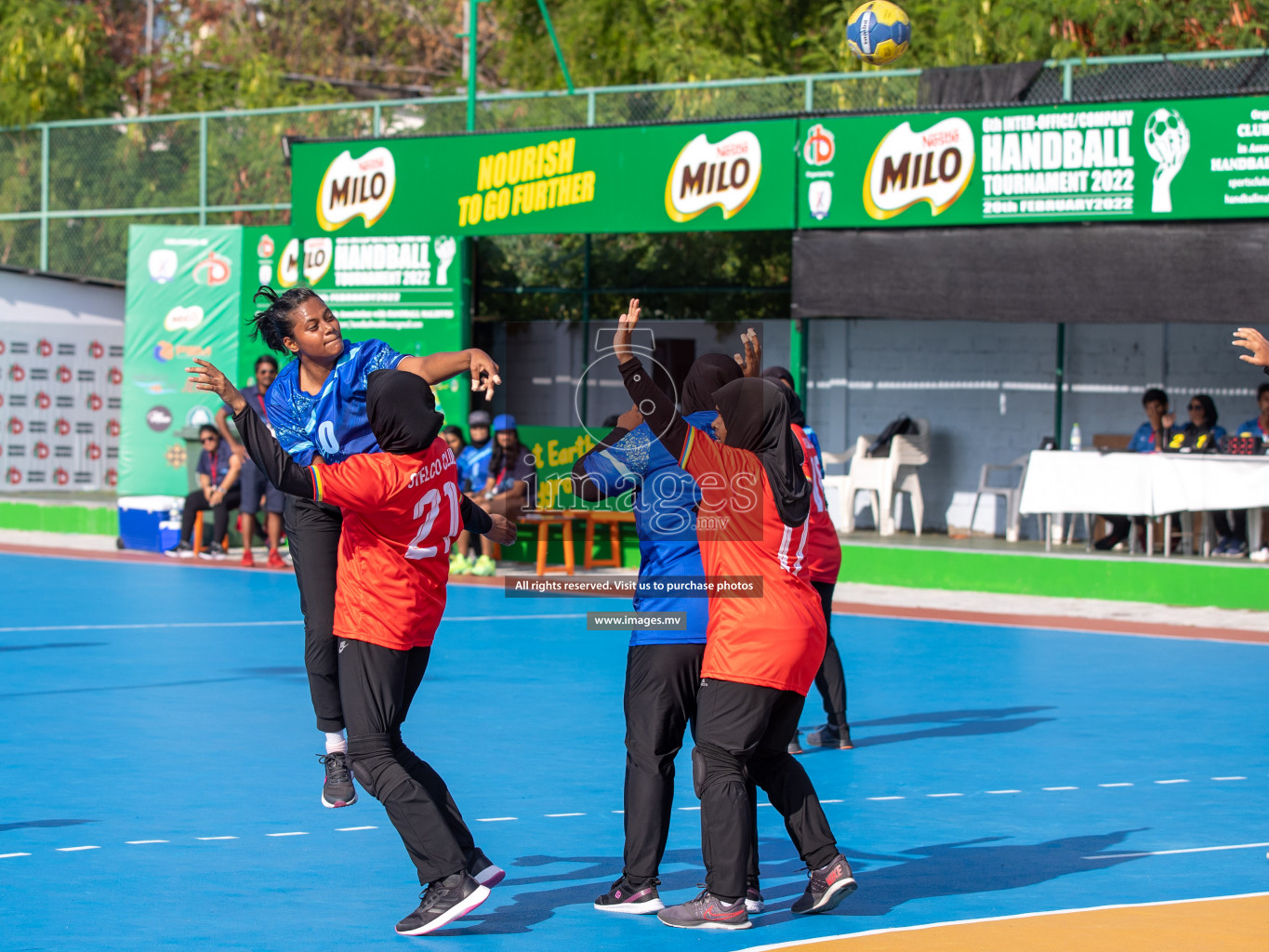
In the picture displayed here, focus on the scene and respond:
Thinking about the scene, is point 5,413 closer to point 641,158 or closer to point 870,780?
point 641,158

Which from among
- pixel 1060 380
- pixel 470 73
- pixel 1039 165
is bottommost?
pixel 1060 380

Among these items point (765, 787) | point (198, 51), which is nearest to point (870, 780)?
point (765, 787)

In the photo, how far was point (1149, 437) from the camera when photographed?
18156 mm

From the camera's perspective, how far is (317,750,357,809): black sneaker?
7156mm

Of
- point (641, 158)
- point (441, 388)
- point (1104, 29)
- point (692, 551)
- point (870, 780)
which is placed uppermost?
point (1104, 29)

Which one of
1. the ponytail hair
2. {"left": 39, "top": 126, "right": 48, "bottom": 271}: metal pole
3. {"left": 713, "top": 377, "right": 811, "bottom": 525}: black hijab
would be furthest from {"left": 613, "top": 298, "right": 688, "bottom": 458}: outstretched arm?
{"left": 39, "top": 126, "right": 48, "bottom": 271}: metal pole

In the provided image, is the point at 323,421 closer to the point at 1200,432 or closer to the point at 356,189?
the point at 1200,432

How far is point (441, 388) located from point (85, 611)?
6.14 meters

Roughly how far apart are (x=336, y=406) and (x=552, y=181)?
1311cm

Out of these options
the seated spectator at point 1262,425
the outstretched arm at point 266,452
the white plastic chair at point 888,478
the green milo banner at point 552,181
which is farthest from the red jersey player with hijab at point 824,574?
the white plastic chair at point 888,478

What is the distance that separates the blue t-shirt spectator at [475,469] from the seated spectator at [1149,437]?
22.2ft

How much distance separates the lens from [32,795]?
8086 millimetres

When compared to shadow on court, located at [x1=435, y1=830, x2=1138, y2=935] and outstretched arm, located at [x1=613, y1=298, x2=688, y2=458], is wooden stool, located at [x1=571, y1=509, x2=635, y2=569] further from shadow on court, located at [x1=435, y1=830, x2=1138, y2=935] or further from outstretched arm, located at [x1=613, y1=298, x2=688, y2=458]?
outstretched arm, located at [x1=613, y1=298, x2=688, y2=458]

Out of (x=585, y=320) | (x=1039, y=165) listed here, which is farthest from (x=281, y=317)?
(x=585, y=320)
